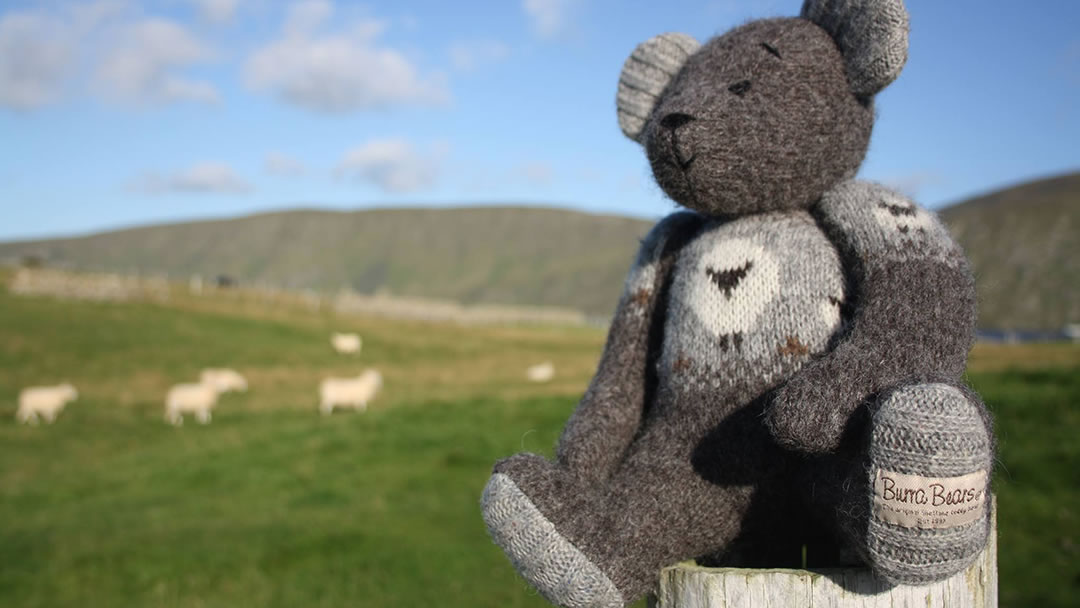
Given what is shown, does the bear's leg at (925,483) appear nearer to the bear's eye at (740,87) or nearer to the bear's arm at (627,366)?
the bear's arm at (627,366)

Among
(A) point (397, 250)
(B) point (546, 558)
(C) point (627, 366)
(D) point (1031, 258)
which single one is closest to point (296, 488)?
(C) point (627, 366)

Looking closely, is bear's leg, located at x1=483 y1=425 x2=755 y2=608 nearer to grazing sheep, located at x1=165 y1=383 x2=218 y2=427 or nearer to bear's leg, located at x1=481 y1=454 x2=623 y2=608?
bear's leg, located at x1=481 y1=454 x2=623 y2=608

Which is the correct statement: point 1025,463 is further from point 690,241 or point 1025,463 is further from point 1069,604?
point 690,241

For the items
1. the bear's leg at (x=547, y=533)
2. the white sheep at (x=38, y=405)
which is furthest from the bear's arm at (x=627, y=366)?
the white sheep at (x=38, y=405)

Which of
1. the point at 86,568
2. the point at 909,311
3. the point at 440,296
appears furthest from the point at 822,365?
the point at 440,296

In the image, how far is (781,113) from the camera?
7.93 feet

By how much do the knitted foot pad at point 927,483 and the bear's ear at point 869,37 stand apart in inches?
40.0

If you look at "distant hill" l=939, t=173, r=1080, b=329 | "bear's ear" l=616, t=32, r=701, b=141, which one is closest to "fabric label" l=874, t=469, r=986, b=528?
"bear's ear" l=616, t=32, r=701, b=141

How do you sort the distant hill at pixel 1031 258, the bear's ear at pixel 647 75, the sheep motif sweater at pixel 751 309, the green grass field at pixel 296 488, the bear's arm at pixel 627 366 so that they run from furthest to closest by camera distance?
the distant hill at pixel 1031 258
the green grass field at pixel 296 488
the bear's ear at pixel 647 75
the bear's arm at pixel 627 366
the sheep motif sweater at pixel 751 309

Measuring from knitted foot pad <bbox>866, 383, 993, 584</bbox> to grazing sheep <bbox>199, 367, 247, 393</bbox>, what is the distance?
1933cm

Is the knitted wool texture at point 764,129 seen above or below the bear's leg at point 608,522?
above

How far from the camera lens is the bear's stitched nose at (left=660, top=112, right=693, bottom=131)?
2457mm

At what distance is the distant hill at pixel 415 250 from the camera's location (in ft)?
354

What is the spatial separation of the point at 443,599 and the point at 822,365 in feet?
17.6
